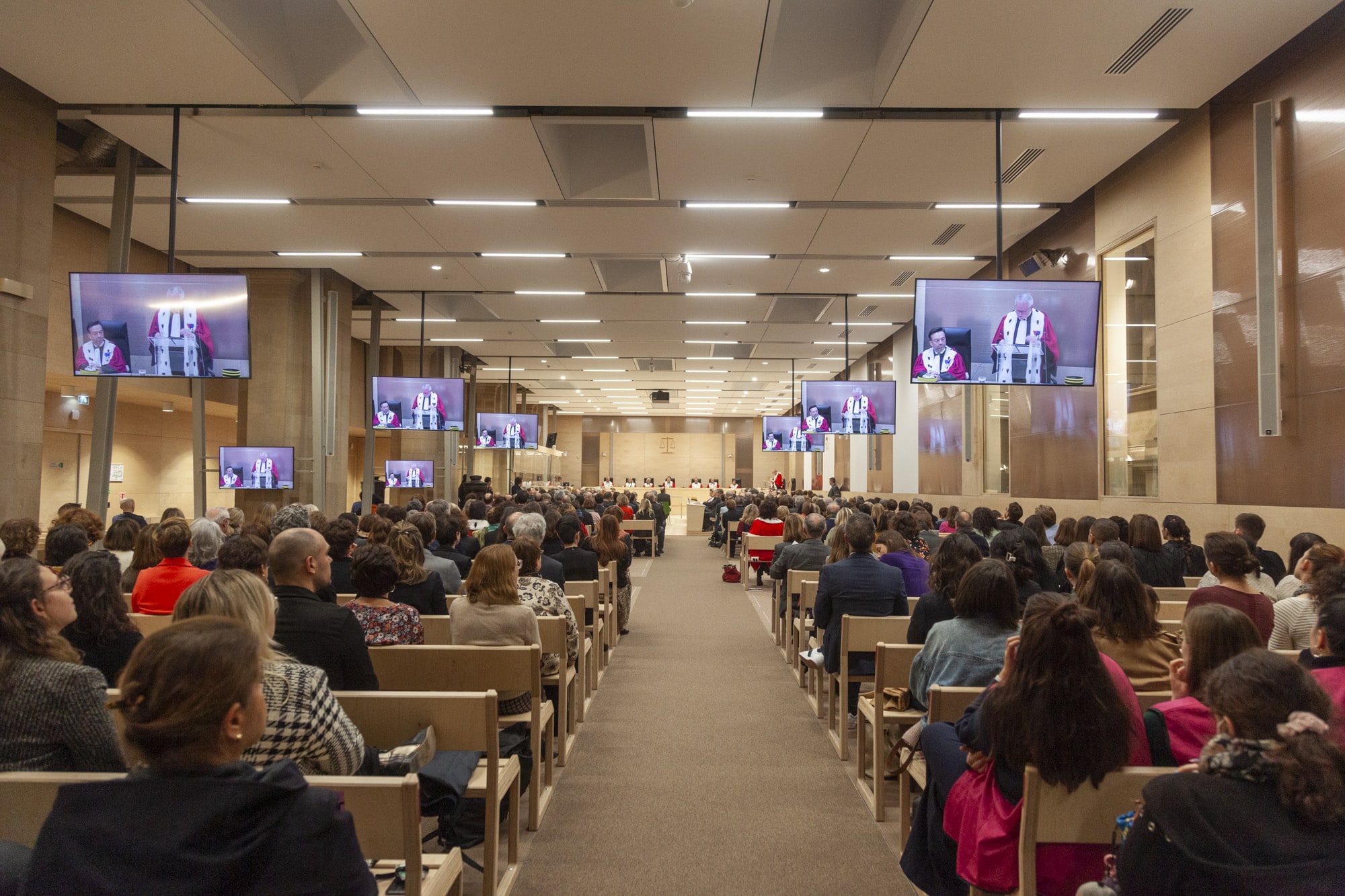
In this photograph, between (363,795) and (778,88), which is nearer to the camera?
(363,795)

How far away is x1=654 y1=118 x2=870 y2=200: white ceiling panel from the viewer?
22.6 feet

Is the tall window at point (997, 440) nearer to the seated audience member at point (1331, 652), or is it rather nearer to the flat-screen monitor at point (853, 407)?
the flat-screen monitor at point (853, 407)

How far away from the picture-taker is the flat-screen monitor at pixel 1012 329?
6789 mm

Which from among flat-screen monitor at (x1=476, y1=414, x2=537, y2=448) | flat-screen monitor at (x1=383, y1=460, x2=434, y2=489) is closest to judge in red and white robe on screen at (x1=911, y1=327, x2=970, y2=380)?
flat-screen monitor at (x1=383, y1=460, x2=434, y2=489)

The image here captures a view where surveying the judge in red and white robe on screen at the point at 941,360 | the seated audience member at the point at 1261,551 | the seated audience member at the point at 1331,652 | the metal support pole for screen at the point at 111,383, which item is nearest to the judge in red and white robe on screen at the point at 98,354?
the metal support pole for screen at the point at 111,383

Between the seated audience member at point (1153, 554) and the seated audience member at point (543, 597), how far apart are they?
12.9 ft

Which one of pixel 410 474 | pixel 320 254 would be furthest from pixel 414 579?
pixel 410 474

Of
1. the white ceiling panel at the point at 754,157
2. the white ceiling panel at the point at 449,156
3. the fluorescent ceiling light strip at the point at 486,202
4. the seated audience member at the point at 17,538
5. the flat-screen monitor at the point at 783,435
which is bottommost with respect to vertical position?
the seated audience member at the point at 17,538

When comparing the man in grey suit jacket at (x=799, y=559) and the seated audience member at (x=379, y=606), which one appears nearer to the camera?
the seated audience member at (x=379, y=606)

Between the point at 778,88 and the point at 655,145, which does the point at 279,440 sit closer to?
the point at 655,145

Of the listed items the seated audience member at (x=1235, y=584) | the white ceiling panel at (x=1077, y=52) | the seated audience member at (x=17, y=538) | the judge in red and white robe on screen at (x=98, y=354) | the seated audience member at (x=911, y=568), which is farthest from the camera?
the judge in red and white robe on screen at (x=98, y=354)

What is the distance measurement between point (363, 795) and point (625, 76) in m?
5.67

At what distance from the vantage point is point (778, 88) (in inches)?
249

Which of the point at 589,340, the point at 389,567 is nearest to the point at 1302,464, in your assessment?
the point at 389,567
